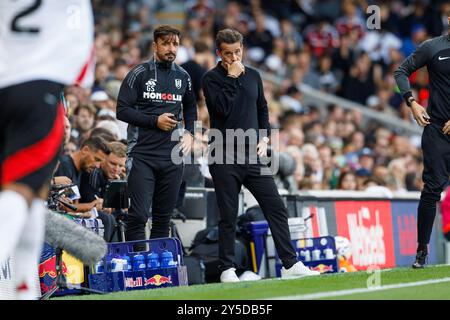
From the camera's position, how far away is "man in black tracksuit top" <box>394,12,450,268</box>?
9.33 metres

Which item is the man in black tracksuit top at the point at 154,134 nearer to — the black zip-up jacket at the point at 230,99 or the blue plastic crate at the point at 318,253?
the black zip-up jacket at the point at 230,99

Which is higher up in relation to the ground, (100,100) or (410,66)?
(100,100)

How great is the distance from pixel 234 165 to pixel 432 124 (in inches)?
69.3

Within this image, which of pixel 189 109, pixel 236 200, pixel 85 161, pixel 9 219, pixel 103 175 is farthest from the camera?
pixel 103 175

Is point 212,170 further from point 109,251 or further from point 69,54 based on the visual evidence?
point 69,54

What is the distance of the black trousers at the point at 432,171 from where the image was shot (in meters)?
9.31

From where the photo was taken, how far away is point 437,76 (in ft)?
31.4

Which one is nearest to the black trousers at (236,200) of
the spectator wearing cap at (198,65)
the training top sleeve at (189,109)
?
the training top sleeve at (189,109)

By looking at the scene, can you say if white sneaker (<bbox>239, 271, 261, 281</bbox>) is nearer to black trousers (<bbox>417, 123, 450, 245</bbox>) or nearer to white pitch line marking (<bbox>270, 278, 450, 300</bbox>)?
black trousers (<bbox>417, 123, 450, 245</bbox>)

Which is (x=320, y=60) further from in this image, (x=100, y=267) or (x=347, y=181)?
(x=100, y=267)

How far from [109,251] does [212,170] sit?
121 cm

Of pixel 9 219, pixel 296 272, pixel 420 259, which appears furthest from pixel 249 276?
pixel 9 219

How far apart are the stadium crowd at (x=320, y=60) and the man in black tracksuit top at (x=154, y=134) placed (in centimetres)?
470

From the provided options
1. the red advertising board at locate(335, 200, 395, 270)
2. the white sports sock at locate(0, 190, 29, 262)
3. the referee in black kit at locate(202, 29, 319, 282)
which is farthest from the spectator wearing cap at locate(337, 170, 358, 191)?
the white sports sock at locate(0, 190, 29, 262)
